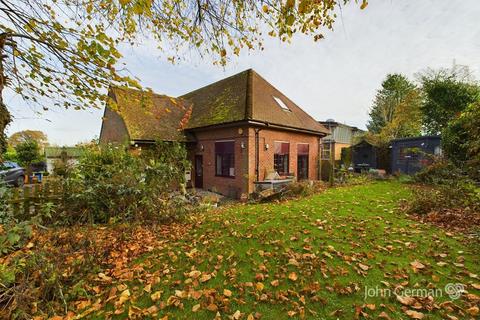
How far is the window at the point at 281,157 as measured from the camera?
1215cm

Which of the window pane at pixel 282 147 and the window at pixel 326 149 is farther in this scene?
the window at pixel 326 149

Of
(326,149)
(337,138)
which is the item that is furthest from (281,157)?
(337,138)

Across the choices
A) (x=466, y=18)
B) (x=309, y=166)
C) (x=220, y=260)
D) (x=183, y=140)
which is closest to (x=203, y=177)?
(x=183, y=140)

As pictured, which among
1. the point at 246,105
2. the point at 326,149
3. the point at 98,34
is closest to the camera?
the point at 98,34

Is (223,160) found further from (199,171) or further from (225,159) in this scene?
(199,171)

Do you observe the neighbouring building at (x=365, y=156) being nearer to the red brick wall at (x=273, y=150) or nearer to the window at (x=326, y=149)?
the window at (x=326, y=149)

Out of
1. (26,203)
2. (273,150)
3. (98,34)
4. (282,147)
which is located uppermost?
(98,34)

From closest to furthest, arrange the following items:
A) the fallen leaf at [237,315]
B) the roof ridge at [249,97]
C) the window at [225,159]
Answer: the fallen leaf at [237,315], the roof ridge at [249,97], the window at [225,159]

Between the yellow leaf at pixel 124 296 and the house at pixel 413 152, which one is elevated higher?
the house at pixel 413 152

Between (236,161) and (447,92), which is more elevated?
(447,92)

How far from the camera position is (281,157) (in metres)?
12.6

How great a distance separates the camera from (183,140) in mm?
12984

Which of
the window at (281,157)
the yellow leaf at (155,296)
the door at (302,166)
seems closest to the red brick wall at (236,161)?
the window at (281,157)

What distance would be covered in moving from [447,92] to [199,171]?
73.2 ft
